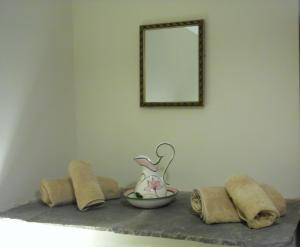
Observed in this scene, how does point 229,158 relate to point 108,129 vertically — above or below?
below

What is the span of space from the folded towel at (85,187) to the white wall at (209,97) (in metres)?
0.38

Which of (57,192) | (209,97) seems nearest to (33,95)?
(57,192)

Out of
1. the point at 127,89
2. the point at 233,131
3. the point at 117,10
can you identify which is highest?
the point at 117,10

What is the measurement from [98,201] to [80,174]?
0.46ft

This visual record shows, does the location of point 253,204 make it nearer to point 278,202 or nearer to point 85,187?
point 278,202

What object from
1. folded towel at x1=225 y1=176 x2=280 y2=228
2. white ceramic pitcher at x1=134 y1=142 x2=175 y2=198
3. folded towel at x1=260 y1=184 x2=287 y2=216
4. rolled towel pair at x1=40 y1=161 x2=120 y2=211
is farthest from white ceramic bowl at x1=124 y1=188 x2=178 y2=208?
folded towel at x1=260 y1=184 x2=287 y2=216

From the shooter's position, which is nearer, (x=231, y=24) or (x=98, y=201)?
(x=98, y=201)

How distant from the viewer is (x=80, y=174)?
60.8 inches

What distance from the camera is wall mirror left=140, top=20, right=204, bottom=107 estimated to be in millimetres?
1725

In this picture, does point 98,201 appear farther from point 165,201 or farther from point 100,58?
point 100,58

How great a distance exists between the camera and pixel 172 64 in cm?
177

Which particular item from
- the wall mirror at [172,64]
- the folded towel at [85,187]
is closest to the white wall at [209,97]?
the wall mirror at [172,64]

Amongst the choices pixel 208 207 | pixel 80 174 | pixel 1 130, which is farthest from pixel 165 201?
pixel 1 130

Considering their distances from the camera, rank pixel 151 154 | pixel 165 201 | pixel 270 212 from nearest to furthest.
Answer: pixel 270 212 → pixel 165 201 → pixel 151 154
